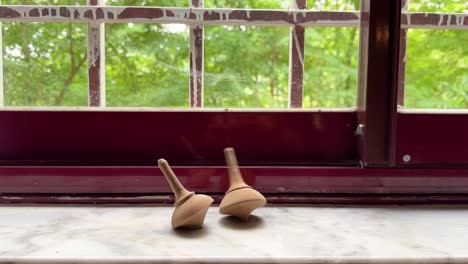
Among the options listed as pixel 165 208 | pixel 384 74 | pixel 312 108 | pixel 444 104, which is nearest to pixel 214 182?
pixel 165 208

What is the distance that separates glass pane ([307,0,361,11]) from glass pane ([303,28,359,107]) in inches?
1.4

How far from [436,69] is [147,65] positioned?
0.50 m

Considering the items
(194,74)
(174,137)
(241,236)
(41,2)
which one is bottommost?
(241,236)

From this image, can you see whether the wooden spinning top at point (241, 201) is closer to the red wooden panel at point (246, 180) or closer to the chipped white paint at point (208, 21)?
the red wooden panel at point (246, 180)

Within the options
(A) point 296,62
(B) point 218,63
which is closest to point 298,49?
(A) point 296,62

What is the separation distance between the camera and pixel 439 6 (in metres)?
0.78

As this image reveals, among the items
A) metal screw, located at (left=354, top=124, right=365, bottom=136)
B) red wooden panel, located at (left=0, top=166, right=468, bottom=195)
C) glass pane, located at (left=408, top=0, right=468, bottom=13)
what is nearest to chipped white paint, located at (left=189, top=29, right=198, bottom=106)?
red wooden panel, located at (left=0, top=166, right=468, bottom=195)

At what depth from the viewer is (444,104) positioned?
0.79 meters

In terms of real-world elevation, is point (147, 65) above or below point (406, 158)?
above

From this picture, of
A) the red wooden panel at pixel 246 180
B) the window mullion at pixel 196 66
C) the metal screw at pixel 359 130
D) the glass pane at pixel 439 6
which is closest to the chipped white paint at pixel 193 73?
the window mullion at pixel 196 66

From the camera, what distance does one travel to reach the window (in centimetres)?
72

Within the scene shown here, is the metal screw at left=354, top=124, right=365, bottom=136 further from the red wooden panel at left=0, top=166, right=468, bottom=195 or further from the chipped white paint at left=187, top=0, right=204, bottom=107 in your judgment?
the chipped white paint at left=187, top=0, right=204, bottom=107

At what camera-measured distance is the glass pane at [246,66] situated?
0.78 meters

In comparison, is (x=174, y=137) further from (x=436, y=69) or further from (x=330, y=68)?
(x=436, y=69)
